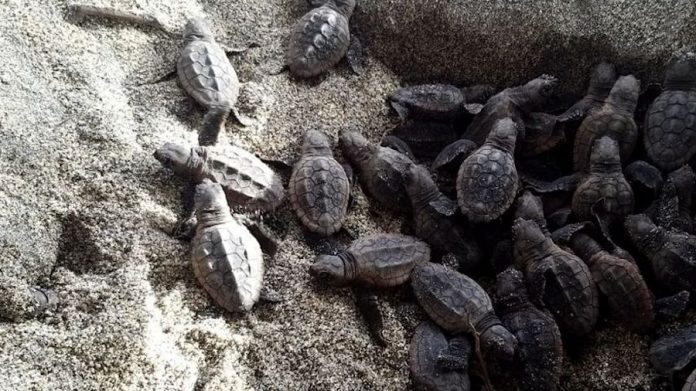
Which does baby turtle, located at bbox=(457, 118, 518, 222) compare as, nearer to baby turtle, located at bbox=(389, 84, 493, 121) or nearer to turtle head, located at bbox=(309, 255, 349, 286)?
baby turtle, located at bbox=(389, 84, 493, 121)

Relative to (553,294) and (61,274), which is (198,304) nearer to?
(61,274)

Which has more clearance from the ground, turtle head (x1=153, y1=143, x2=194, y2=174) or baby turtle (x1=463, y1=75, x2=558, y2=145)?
baby turtle (x1=463, y1=75, x2=558, y2=145)

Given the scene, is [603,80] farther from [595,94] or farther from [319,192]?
[319,192]

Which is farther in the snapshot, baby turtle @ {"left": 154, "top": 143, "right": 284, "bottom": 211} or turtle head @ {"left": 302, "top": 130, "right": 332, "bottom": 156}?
turtle head @ {"left": 302, "top": 130, "right": 332, "bottom": 156}

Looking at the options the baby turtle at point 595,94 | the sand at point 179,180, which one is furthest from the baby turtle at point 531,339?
the baby turtle at point 595,94

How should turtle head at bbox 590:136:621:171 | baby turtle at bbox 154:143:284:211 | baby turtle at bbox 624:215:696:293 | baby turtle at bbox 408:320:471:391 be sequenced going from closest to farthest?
baby turtle at bbox 408:320:471:391 → baby turtle at bbox 624:215:696:293 → baby turtle at bbox 154:143:284:211 → turtle head at bbox 590:136:621:171

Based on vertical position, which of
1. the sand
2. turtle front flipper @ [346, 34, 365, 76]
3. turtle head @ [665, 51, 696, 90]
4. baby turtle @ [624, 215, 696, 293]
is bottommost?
the sand

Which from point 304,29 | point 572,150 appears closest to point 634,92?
point 572,150

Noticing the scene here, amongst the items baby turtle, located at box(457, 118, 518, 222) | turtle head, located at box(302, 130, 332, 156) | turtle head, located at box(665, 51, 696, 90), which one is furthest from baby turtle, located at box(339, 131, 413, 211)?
turtle head, located at box(665, 51, 696, 90)
